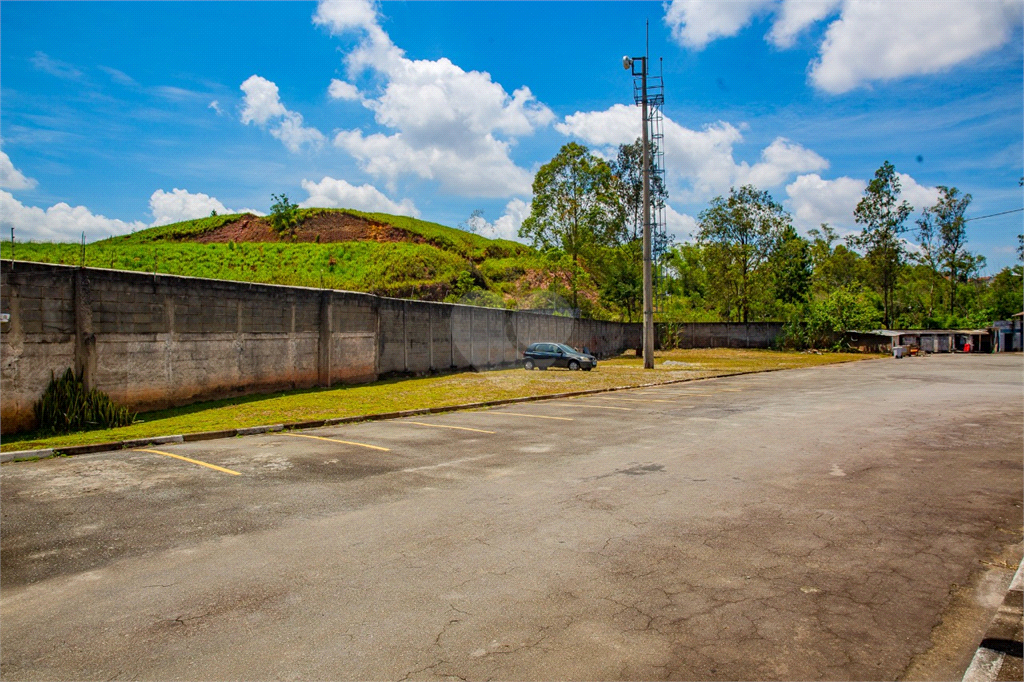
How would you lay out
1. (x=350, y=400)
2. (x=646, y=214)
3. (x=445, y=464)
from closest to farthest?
1. (x=445, y=464)
2. (x=350, y=400)
3. (x=646, y=214)

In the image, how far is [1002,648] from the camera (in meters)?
3.85

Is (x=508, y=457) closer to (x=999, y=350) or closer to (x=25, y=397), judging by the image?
(x=25, y=397)

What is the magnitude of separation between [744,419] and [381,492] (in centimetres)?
927

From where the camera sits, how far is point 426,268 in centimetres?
6506

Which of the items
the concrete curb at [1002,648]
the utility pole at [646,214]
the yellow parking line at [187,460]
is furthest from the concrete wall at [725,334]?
the concrete curb at [1002,648]

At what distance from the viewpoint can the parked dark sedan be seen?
3042 centimetres

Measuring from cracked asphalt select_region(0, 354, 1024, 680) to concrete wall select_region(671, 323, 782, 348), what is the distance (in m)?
46.3

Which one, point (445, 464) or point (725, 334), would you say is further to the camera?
point (725, 334)

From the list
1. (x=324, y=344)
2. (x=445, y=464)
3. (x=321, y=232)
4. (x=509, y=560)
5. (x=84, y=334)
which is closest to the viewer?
(x=509, y=560)

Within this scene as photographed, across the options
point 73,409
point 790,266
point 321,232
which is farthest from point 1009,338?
point 321,232

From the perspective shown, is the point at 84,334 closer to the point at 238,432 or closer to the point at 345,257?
the point at 238,432

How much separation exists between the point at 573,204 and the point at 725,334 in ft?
69.0

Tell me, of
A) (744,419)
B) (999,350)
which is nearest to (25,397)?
(744,419)

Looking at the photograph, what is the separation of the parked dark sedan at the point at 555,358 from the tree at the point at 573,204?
16541mm
